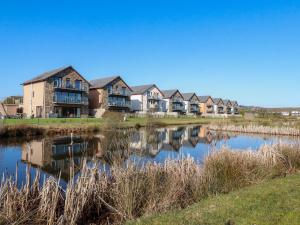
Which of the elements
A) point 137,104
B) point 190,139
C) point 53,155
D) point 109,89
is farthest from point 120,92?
point 53,155

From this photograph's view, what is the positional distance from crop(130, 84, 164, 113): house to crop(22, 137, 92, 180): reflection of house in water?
41.0 metres

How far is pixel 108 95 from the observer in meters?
51.1

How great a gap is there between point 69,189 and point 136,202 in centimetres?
160

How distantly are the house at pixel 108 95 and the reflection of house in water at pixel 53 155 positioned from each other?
27.7 meters

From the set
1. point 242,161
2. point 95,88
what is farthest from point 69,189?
point 95,88

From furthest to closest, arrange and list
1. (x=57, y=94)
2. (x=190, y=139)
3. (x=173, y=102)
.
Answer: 1. (x=173, y=102)
2. (x=57, y=94)
3. (x=190, y=139)

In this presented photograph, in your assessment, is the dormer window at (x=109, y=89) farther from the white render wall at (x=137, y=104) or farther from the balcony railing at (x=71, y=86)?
the white render wall at (x=137, y=104)

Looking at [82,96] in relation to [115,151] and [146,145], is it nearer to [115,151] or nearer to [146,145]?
[146,145]

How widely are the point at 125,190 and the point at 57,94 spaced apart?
129 ft

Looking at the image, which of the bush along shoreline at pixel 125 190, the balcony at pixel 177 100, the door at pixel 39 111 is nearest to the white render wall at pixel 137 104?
the balcony at pixel 177 100

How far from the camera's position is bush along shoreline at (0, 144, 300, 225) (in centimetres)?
568

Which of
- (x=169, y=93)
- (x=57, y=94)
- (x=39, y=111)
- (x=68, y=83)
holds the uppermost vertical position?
(x=169, y=93)

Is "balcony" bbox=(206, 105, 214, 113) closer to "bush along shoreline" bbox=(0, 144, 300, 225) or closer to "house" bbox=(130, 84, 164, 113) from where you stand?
"house" bbox=(130, 84, 164, 113)

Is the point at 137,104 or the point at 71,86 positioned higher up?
the point at 71,86
